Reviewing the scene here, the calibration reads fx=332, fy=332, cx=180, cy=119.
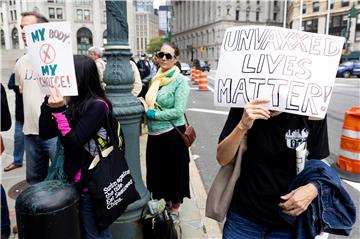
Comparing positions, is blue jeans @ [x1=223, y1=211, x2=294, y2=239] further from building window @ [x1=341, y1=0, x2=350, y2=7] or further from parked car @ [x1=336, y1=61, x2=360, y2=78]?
building window @ [x1=341, y1=0, x2=350, y2=7]

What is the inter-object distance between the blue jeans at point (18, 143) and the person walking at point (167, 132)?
275 centimetres

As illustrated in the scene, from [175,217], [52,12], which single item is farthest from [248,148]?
[52,12]

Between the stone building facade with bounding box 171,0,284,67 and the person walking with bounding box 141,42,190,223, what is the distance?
69.1 m

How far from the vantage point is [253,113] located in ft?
5.43

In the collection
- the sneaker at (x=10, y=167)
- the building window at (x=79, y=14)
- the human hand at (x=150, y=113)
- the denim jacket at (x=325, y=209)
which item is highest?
the building window at (x=79, y=14)

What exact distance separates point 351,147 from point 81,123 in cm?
484

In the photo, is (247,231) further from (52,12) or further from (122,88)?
(52,12)

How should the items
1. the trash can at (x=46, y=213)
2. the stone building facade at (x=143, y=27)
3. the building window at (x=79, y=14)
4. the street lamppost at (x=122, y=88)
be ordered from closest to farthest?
the trash can at (x=46, y=213)
the street lamppost at (x=122, y=88)
the building window at (x=79, y=14)
the stone building facade at (x=143, y=27)

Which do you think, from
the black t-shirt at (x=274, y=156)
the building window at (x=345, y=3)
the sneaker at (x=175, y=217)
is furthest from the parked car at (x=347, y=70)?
the black t-shirt at (x=274, y=156)

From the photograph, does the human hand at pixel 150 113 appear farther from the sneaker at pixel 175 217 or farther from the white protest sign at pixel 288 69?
the white protest sign at pixel 288 69

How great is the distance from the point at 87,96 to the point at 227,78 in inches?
37.6

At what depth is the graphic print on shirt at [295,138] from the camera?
1.75m

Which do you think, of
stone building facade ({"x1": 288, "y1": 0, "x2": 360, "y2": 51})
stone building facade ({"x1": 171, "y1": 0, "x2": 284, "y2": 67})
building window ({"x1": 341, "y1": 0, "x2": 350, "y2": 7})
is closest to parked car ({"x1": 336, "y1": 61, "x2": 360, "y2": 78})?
stone building facade ({"x1": 288, "y1": 0, "x2": 360, "y2": 51})

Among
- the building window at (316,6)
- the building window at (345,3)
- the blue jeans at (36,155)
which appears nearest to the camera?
the blue jeans at (36,155)
